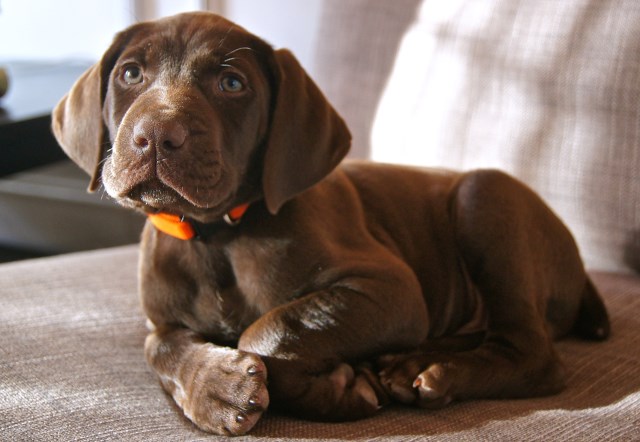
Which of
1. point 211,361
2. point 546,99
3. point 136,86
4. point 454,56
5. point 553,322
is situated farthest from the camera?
point 454,56

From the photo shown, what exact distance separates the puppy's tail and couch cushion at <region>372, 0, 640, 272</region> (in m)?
0.39

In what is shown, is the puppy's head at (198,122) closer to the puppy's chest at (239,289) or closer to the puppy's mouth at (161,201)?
the puppy's mouth at (161,201)

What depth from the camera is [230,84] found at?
2.01 meters

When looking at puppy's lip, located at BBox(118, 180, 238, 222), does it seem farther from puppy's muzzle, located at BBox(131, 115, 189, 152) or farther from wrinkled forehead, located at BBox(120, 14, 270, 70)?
wrinkled forehead, located at BBox(120, 14, 270, 70)

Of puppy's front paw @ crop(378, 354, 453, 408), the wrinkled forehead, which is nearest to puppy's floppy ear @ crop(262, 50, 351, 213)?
the wrinkled forehead

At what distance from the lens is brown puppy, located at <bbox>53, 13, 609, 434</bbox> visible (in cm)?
182

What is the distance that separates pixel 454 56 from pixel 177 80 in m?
1.56

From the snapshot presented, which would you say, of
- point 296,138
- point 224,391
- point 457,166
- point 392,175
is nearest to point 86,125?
point 296,138

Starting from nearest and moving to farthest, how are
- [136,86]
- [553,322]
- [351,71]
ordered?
[136,86], [553,322], [351,71]

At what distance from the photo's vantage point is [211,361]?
1862mm

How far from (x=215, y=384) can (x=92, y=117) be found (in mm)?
781

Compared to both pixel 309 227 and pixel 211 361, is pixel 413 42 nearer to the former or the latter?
pixel 309 227

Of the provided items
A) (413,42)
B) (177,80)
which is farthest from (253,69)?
(413,42)

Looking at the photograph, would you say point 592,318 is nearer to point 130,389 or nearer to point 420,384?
point 420,384
